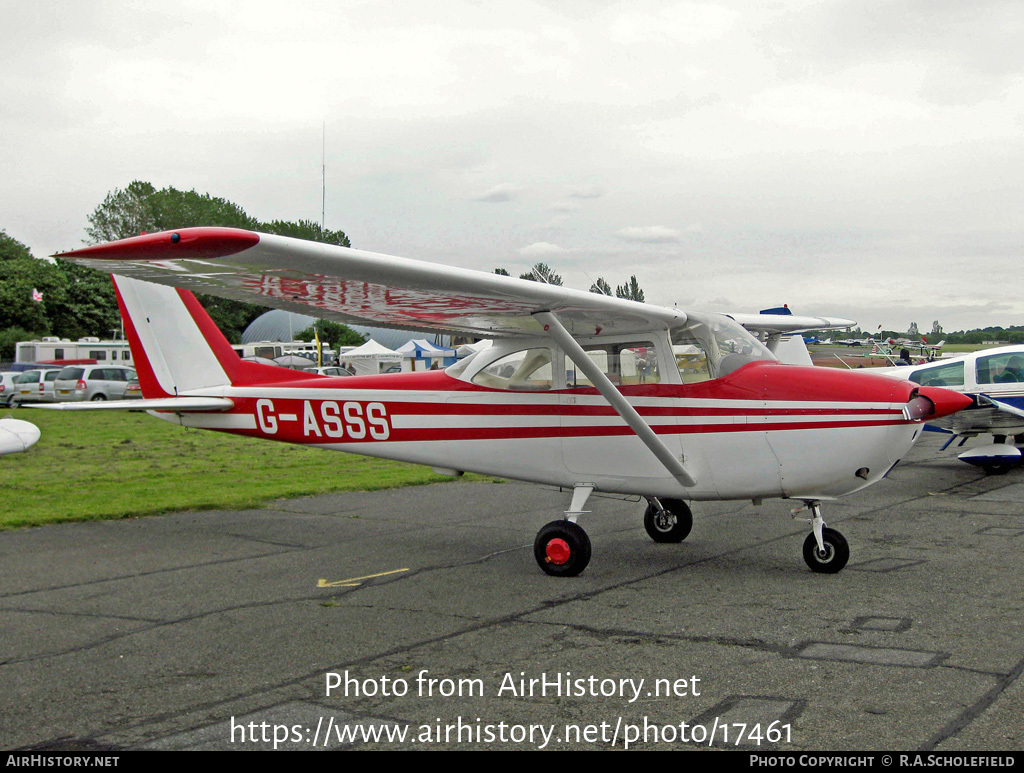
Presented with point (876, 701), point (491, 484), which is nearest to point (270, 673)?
point (876, 701)

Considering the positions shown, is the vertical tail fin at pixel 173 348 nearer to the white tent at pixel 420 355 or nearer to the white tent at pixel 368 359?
the white tent at pixel 420 355

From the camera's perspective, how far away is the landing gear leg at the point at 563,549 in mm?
7082

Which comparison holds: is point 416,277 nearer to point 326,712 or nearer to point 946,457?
point 326,712

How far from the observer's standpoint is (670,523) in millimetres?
8508

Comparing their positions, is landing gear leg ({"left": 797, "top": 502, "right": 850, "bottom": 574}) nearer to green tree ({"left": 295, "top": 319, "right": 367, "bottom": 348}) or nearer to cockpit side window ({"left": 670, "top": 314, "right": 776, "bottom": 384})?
cockpit side window ({"left": 670, "top": 314, "right": 776, "bottom": 384})

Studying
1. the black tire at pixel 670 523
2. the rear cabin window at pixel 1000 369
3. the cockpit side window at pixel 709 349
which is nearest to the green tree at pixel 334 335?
the rear cabin window at pixel 1000 369

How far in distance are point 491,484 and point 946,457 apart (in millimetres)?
8686

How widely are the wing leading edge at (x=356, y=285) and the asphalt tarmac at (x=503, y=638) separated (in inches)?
83.7

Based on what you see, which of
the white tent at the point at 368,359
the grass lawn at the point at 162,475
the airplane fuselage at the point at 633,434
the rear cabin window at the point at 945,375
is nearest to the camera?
the airplane fuselage at the point at 633,434

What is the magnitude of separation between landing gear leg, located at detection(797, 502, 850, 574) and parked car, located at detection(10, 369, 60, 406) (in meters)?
31.1

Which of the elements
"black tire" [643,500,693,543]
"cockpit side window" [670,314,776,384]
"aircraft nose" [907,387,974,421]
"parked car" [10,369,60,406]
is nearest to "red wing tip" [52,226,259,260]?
"cockpit side window" [670,314,776,384]

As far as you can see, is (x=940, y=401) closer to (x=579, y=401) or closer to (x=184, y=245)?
(x=579, y=401)

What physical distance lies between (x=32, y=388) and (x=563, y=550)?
30.3 m

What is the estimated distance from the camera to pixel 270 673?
4773 mm
